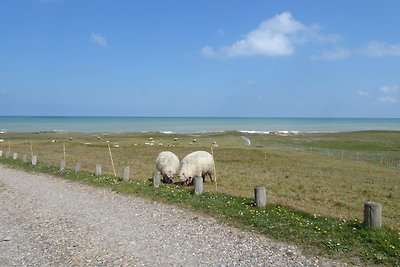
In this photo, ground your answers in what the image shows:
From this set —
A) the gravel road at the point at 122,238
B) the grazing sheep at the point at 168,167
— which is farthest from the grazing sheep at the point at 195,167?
the gravel road at the point at 122,238

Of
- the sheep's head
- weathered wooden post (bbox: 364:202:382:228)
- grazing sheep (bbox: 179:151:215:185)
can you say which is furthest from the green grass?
the sheep's head

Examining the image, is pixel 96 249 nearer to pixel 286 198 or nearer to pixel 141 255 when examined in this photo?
pixel 141 255

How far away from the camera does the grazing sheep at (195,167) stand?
1084 inches

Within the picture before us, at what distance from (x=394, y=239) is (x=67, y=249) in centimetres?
901

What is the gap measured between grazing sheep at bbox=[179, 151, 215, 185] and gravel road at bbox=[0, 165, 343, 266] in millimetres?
8371

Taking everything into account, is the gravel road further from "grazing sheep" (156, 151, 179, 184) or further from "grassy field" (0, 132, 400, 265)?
"grazing sheep" (156, 151, 179, 184)

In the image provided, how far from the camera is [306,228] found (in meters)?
12.6

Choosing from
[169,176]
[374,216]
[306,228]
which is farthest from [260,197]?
[169,176]

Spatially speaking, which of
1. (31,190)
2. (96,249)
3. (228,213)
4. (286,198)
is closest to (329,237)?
(228,213)

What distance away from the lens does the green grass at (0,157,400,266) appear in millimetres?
10570

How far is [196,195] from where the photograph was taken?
61.5 ft

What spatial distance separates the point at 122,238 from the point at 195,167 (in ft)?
51.4

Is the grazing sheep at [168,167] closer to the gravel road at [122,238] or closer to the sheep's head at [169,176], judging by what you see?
the sheep's head at [169,176]

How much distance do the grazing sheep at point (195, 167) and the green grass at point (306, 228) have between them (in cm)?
773
